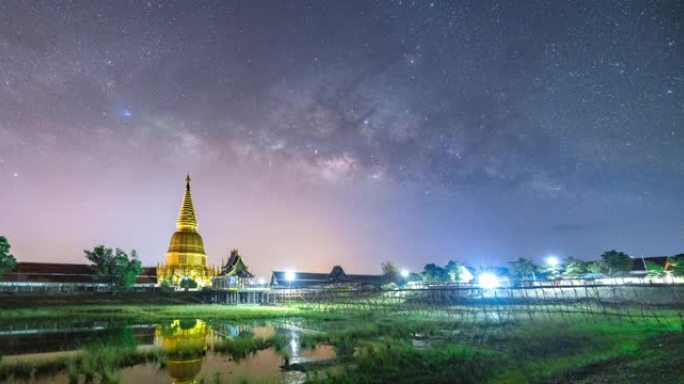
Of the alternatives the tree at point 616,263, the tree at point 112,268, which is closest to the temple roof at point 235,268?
the tree at point 112,268

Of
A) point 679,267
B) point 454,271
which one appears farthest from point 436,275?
point 679,267

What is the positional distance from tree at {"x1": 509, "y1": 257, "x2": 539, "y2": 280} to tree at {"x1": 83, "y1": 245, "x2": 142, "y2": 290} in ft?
314

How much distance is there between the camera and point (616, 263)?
87500mm

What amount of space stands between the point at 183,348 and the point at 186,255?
295 feet

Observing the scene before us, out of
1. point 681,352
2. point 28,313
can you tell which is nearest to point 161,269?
point 28,313

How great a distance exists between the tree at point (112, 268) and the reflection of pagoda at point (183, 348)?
4178cm

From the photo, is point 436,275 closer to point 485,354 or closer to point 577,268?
point 577,268

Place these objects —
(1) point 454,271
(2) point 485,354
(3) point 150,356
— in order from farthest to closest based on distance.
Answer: (1) point 454,271, (3) point 150,356, (2) point 485,354

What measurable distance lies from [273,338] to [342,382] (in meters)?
13.8

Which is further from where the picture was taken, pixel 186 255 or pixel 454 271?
pixel 454 271

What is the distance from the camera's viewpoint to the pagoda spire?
117750 mm

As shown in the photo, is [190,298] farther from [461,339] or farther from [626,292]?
[626,292]

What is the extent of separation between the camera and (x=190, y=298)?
7669cm

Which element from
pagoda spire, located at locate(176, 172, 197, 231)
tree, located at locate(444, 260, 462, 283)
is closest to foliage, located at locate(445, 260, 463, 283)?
tree, located at locate(444, 260, 462, 283)
